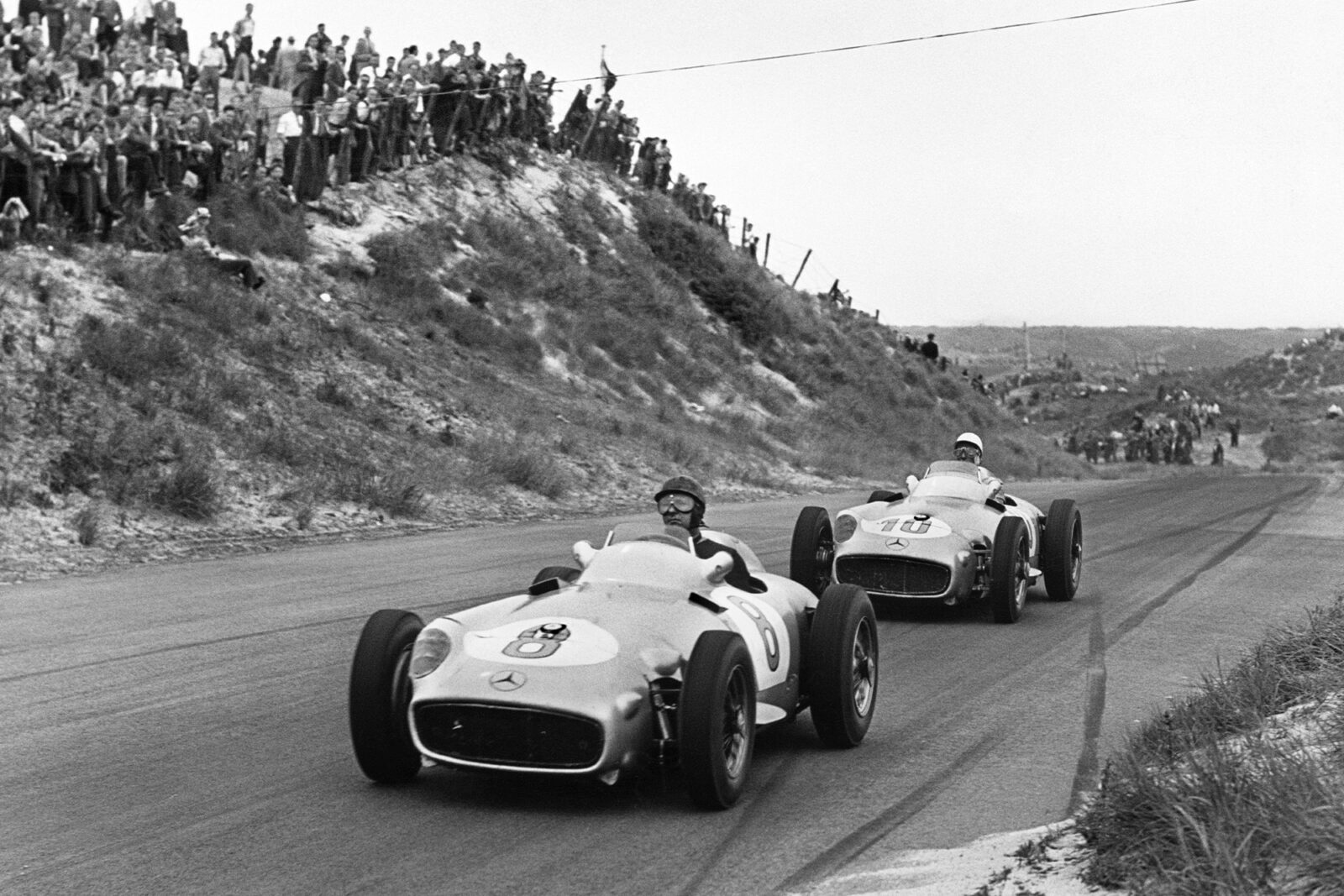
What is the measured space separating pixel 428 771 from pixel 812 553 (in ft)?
19.9

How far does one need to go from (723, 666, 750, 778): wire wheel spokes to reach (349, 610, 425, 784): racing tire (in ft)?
4.14

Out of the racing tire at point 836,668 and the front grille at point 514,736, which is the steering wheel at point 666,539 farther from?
the front grille at point 514,736

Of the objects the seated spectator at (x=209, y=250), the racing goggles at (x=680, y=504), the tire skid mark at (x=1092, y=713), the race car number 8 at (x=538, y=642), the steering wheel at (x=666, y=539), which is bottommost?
the tire skid mark at (x=1092, y=713)

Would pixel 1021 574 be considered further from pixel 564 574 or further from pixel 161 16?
pixel 161 16

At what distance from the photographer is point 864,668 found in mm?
7812

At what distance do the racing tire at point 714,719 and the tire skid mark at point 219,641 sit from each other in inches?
172

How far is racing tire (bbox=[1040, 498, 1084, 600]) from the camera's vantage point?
1330cm

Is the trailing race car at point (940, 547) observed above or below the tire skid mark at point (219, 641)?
above

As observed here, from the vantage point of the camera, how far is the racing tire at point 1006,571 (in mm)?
11891

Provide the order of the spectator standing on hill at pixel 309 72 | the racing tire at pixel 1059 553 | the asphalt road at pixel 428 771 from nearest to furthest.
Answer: the asphalt road at pixel 428 771, the racing tire at pixel 1059 553, the spectator standing on hill at pixel 309 72

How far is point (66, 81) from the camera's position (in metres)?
25.1

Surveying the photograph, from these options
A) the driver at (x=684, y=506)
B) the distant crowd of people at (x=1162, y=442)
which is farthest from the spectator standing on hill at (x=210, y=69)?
the distant crowd of people at (x=1162, y=442)

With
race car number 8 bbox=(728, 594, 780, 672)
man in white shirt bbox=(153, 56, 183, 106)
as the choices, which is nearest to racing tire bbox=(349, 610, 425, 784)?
race car number 8 bbox=(728, 594, 780, 672)

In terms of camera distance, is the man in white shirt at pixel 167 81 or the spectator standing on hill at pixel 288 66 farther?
the spectator standing on hill at pixel 288 66
